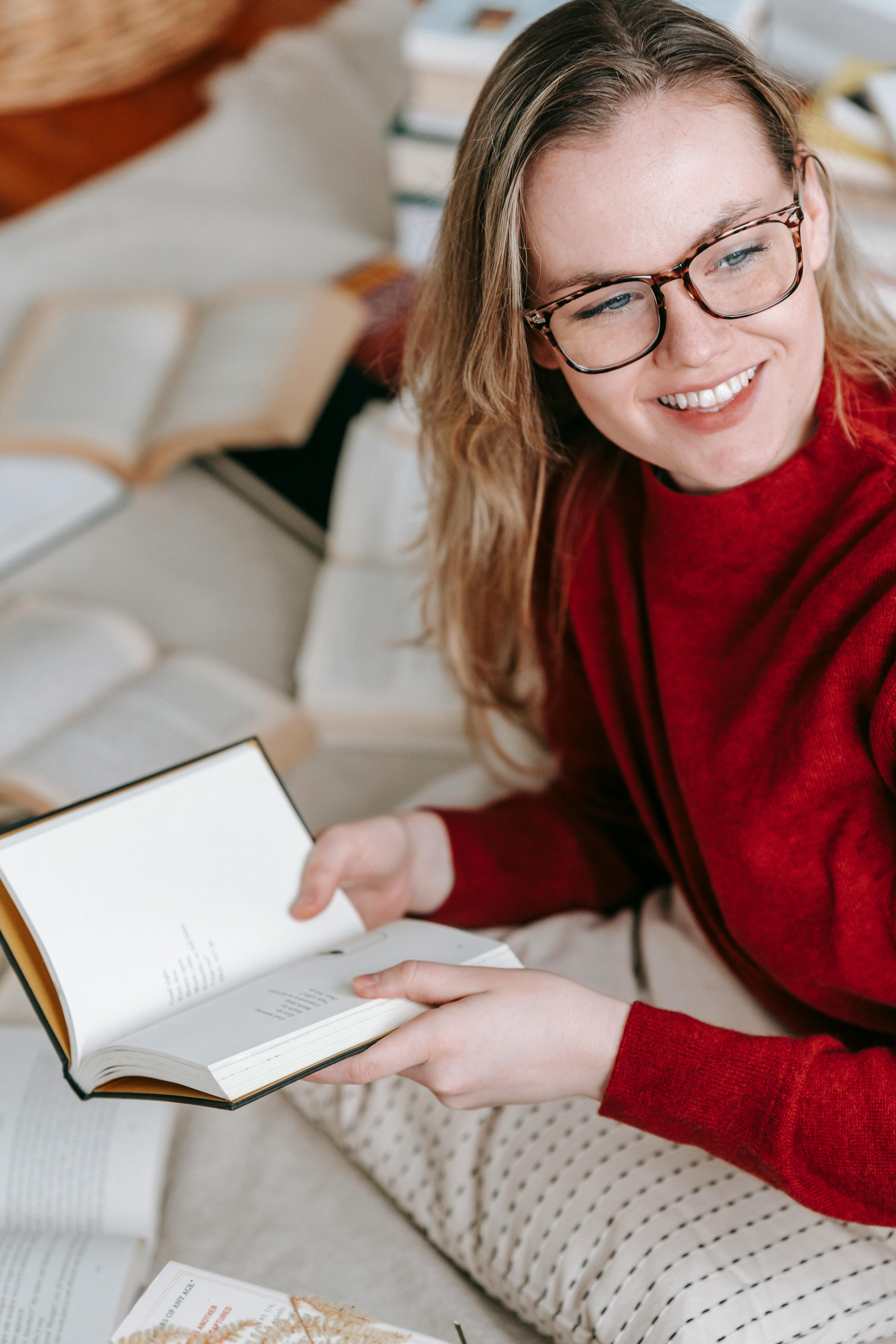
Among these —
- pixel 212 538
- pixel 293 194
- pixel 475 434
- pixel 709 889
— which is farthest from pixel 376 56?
pixel 709 889

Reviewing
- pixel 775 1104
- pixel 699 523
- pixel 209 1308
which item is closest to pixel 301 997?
pixel 209 1308

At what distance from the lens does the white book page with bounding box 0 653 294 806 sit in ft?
4.23

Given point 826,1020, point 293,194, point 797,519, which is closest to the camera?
point 797,519

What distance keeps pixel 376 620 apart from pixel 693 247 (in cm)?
86

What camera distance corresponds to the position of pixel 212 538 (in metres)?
1.73

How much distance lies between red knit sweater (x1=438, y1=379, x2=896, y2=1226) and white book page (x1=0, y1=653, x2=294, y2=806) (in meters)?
0.54

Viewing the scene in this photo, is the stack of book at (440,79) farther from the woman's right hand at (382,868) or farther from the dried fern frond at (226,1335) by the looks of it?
the dried fern frond at (226,1335)

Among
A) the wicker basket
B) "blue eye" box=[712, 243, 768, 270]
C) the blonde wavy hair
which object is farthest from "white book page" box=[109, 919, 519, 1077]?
the wicker basket

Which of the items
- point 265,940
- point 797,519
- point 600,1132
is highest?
point 797,519

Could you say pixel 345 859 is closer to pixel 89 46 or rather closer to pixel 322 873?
pixel 322 873

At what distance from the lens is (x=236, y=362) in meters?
1.80

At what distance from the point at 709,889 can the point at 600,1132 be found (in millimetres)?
210

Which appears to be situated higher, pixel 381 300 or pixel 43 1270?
pixel 381 300

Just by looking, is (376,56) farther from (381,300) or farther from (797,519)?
(797,519)
